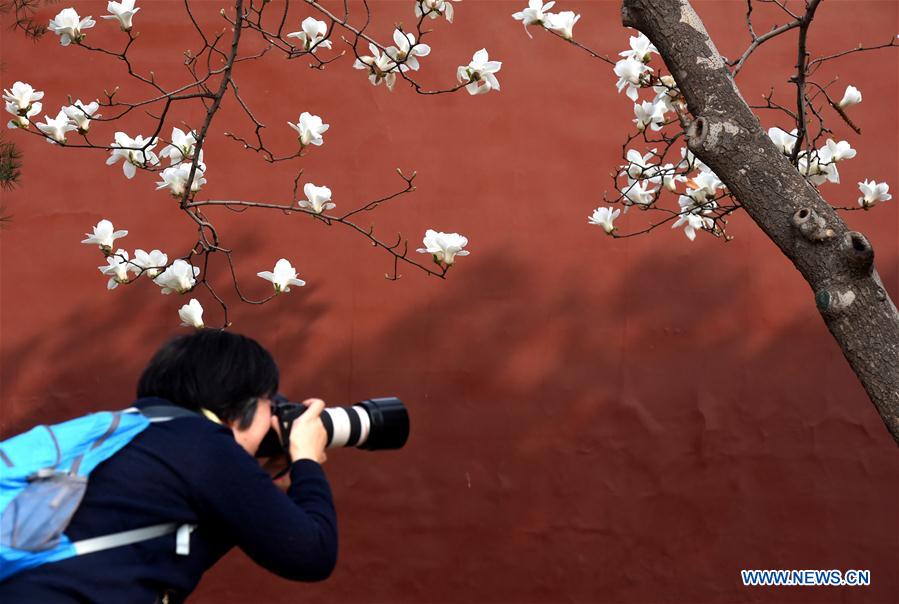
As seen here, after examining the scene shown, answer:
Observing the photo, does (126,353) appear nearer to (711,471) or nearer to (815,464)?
(711,471)

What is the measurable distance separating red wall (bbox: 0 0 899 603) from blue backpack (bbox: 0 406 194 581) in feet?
6.39

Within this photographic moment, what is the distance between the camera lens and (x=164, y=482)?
4.60ft

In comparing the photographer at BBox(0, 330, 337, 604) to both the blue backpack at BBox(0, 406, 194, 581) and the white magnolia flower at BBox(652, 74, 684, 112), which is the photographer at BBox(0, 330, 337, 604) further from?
the white magnolia flower at BBox(652, 74, 684, 112)

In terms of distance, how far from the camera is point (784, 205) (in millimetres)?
1995

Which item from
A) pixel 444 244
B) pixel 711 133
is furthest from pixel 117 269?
pixel 711 133

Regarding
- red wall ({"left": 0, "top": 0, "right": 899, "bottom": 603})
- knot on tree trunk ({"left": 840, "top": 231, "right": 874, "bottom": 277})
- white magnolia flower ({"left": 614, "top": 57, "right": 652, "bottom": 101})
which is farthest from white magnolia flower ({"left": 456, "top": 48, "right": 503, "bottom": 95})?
red wall ({"left": 0, "top": 0, "right": 899, "bottom": 603})

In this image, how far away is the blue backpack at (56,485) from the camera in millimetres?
1345

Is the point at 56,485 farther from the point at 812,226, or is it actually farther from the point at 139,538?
the point at 812,226

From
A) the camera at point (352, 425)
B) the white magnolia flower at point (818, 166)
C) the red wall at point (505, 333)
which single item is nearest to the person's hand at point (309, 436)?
the camera at point (352, 425)

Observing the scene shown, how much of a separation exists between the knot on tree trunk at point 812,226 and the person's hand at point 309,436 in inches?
35.5

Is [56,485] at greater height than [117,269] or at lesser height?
lesser

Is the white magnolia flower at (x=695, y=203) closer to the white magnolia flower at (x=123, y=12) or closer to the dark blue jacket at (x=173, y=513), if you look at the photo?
the white magnolia flower at (x=123, y=12)

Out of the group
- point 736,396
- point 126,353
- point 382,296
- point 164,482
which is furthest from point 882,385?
point 126,353

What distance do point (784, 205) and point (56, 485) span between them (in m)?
1.31
